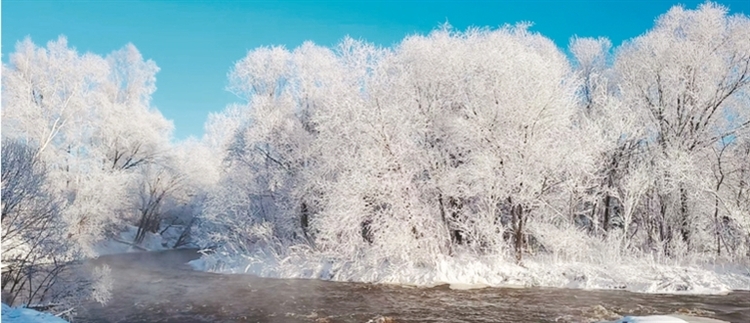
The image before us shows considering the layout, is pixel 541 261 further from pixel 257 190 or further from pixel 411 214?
pixel 257 190

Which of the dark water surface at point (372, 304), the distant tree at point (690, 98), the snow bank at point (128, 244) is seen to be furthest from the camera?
the snow bank at point (128, 244)

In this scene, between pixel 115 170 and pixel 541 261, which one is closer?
pixel 541 261

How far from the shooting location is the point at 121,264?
30.2 metres

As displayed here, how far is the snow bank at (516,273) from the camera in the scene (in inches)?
727

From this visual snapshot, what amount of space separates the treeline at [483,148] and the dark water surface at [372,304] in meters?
2.98

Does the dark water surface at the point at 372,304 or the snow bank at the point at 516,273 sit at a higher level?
the snow bank at the point at 516,273

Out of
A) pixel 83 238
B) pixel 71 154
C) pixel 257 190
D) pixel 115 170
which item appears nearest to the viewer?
pixel 257 190

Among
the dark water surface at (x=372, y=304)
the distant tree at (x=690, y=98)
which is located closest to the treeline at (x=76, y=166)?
the dark water surface at (x=372, y=304)

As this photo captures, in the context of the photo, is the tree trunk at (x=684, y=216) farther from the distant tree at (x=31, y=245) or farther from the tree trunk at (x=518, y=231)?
the distant tree at (x=31, y=245)

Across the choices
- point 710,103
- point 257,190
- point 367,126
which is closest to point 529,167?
point 367,126

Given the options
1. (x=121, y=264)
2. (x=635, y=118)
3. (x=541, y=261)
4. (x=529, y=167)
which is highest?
(x=635, y=118)

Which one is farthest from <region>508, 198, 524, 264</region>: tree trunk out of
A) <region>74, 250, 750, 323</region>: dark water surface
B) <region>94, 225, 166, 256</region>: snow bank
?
<region>94, 225, 166, 256</region>: snow bank

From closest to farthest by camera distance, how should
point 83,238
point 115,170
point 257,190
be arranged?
point 257,190
point 83,238
point 115,170

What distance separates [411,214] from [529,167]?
5358mm
